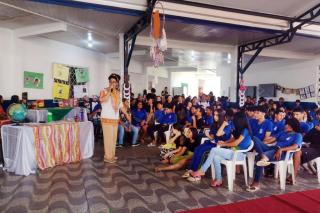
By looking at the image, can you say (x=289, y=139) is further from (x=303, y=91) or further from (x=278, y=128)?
(x=303, y=91)

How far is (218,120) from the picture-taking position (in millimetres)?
4176

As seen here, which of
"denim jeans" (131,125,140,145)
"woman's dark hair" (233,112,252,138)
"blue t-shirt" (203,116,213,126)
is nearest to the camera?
"woman's dark hair" (233,112,252,138)

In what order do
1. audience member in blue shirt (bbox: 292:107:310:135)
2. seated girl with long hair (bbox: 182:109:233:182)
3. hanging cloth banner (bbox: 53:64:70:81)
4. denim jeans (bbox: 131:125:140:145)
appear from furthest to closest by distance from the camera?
hanging cloth banner (bbox: 53:64:70:81), denim jeans (bbox: 131:125:140:145), audience member in blue shirt (bbox: 292:107:310:135), seated girl with long hair (bbox: 182:109:233:182)

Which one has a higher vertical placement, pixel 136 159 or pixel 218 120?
pixel 218 120

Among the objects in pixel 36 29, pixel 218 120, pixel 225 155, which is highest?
pixel 36 29

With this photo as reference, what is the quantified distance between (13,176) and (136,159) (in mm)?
1942

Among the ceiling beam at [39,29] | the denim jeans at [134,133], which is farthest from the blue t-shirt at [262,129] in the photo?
the ceiling beam at [39,29]

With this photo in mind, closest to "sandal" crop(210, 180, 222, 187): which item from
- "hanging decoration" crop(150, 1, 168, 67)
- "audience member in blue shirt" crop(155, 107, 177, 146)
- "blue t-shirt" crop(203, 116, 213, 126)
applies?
"hanging decoration" crop(150, 1, 168, 67)

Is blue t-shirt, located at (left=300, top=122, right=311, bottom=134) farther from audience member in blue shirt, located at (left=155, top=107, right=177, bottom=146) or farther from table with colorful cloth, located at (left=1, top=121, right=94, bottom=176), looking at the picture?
table with colorful cloth, located at (left=1, top=121, right=94, bottom=176)

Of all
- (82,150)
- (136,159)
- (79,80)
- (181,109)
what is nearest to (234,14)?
(181,109)

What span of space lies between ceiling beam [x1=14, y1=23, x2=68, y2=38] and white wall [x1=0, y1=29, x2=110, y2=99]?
20cm

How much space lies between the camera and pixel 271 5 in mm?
6371

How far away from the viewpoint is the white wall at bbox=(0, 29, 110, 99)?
6918mm

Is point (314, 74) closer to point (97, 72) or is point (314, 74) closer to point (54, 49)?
point (97, 72)
